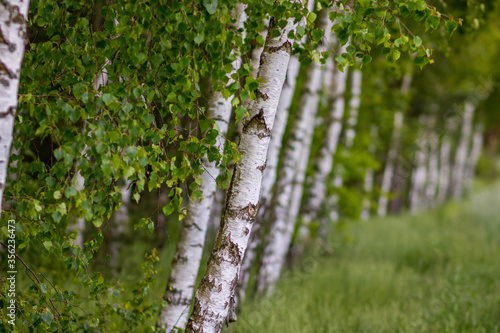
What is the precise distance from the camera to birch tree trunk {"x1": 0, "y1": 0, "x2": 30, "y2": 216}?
67.2 inches

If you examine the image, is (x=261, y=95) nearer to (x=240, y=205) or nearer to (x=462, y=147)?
(x=240, y=205)

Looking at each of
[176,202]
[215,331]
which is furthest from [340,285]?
[176,202]

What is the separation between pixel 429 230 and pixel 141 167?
9.84 m

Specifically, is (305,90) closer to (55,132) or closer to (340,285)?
(340,285)

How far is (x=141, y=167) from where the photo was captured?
211cm

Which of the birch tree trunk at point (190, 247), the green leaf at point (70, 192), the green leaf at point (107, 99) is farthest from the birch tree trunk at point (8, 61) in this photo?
the birch tree trunk at point (190, 247)

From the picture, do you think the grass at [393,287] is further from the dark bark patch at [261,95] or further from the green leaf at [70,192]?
the green leaf at [70,192]

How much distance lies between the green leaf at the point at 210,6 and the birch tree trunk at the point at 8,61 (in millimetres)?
824

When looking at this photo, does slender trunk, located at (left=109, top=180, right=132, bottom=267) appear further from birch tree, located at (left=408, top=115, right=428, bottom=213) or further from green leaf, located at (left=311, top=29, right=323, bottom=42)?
birch tree, located at (left=408, top=115, right=428, bottom=213)

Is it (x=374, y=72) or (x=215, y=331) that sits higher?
(x=374, y=72)

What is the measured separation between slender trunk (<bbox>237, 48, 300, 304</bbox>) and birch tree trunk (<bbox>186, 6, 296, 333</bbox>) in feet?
6.28

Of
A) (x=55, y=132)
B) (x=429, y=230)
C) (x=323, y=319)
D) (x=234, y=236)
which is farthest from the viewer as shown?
(x=429, y=230)

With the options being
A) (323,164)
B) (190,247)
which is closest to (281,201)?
(323,164)

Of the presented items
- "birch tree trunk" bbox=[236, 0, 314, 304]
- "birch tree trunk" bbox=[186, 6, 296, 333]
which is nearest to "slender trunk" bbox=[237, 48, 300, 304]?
"birch tree trunk" bbox=[236, 0, 314, 304]
